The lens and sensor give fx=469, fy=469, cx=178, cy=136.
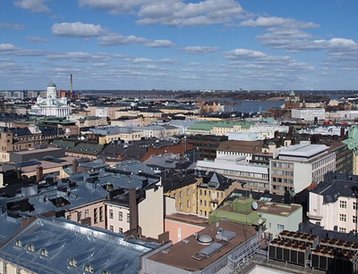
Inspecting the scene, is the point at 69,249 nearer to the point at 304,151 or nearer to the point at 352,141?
the point at 304,151

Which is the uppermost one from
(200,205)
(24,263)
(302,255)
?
(302,255)

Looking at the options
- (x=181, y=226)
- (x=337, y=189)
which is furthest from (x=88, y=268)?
(x=337, y=189)

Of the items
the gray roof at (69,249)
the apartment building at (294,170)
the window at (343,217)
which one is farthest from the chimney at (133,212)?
the apartment building at (294,170)

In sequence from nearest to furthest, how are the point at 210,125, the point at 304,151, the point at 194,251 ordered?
1. the point at 194,251
2. the point at 304,151
3. the point at 210,125

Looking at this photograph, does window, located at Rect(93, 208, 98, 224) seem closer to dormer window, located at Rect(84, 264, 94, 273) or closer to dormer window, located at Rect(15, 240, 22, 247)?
dormer window, located at Rect(15, 240, 22, 247)

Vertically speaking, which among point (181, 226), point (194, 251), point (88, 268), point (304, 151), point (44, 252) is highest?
point (194, 251)

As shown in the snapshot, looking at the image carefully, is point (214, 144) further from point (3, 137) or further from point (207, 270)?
point (207, 270)

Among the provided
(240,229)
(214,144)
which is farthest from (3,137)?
(240,229)

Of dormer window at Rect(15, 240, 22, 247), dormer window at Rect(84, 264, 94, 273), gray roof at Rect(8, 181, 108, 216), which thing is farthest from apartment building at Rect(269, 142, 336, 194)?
dormer window at Rect(84, 264, 94, 273)
